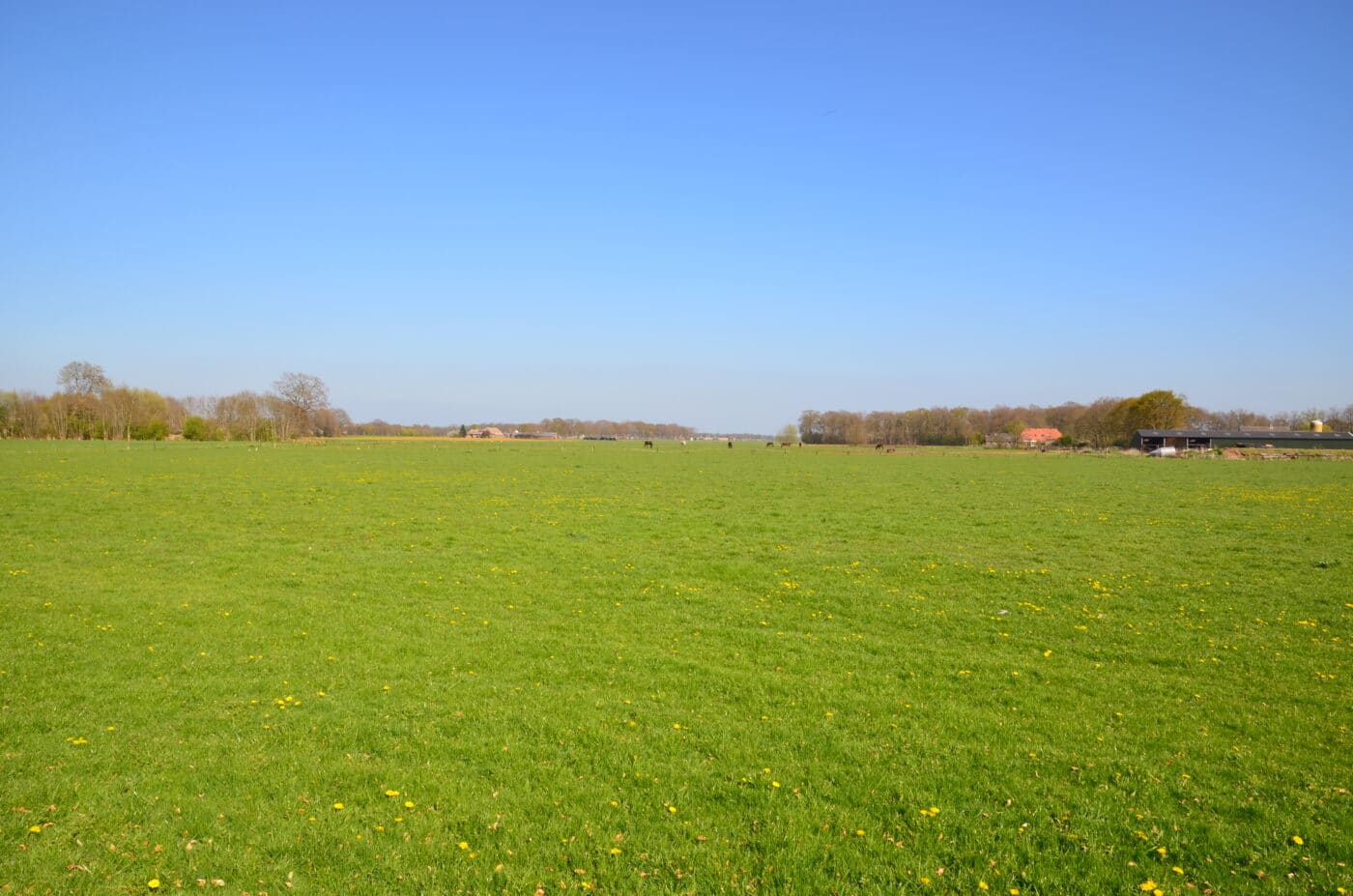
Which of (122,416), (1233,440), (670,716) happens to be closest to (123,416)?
(122,416)

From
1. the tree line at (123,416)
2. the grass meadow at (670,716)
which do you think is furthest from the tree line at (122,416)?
the grass meadow at (670,716)

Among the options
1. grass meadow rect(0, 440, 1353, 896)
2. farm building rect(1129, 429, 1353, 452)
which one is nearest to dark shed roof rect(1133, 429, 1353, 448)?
farm building rect(1129, 429, 1353, 452)

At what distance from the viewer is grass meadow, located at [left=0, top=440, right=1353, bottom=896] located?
21.0 ft

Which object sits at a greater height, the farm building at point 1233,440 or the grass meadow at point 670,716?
the farm building at point 1233,440

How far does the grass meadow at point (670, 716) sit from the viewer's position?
6406 mm

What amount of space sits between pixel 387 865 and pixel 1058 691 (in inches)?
359

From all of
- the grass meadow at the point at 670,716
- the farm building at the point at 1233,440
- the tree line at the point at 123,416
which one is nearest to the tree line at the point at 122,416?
the tree line at the point at 123,416

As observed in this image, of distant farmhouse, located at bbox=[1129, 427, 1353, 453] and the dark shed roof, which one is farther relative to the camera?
the dark shed roof

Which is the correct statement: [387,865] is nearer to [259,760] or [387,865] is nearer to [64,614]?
[259,760]

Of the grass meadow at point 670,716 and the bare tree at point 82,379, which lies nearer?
the grass meadow at point 670,716

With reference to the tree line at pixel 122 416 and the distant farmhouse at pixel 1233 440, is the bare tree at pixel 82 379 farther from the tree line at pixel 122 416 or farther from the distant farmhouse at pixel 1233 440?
the distant farmhouse at pixel 1233 440

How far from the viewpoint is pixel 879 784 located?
775 cm

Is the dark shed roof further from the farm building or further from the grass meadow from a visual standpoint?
the grass meadow

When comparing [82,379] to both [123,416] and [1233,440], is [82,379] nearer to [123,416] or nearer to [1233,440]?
[123,416]
